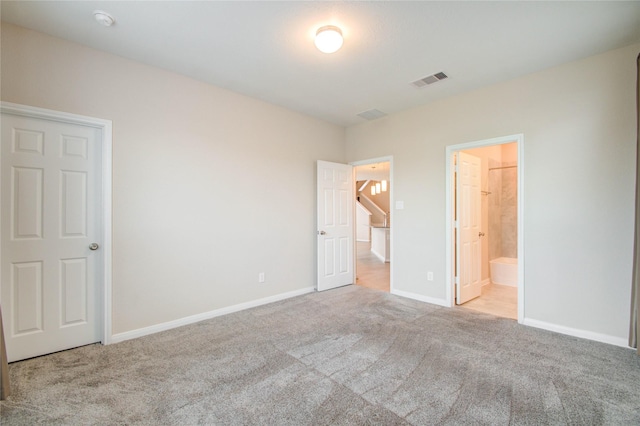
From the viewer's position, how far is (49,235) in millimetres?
2484

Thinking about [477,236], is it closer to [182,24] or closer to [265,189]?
[265,189]

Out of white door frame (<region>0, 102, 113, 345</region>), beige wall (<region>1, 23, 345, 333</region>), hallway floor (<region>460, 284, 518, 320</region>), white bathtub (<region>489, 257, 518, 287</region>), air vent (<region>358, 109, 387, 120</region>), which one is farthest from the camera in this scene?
white bathtub (<region>489, 257, 518, 287</region>)

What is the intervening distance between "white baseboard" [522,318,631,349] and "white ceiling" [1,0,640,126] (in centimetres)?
272

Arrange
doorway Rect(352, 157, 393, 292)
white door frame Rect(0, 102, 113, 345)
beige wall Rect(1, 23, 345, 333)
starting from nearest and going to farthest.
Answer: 1. beige wall Rect(1, 23, 345, 333)
2. white door frame Rect(0, 102, 113, 345)
3. doorway Rect(352, 157, 393, 292)

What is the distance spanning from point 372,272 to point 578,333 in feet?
11.3

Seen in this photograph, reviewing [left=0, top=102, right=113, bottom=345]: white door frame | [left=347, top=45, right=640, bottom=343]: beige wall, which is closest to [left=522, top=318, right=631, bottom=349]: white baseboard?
[left=347, top=45, right=640, bottom=343]: beige wall

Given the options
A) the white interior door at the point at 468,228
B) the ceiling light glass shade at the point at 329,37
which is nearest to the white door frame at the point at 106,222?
the ceiling light glass shade at the point at 329,37

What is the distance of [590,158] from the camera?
9.08ft

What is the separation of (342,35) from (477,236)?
3455mm

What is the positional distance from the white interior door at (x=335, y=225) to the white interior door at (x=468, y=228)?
5.74ft

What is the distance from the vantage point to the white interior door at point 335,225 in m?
4.50

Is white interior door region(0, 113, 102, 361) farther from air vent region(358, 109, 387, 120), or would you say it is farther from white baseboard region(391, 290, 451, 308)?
white baseboard region(391, 290, 451, 308)

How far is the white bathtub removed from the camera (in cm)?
469

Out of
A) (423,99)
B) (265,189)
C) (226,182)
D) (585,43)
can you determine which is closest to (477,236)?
(423,99)
